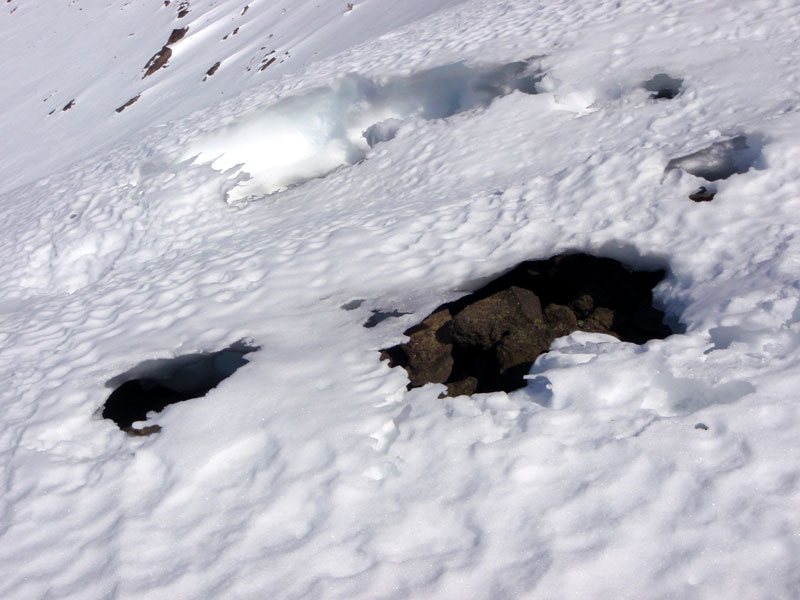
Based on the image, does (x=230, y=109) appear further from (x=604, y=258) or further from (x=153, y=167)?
(x=604, y=258)

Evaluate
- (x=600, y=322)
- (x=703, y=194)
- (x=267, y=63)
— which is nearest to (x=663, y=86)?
(x=703, y=194)

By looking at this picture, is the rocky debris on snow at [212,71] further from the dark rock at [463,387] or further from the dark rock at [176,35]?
the dark rock at [463,387]

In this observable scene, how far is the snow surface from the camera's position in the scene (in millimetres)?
2258

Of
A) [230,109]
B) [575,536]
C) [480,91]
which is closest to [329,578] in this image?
[575,536]

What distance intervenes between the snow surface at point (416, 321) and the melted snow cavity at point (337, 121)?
4 cm

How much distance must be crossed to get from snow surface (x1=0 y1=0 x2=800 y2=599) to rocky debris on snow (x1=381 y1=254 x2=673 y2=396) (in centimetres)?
13

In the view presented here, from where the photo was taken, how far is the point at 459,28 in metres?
7.78

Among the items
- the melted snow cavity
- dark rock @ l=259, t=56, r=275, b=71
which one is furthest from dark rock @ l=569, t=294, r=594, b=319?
dark rock @ l=259, t=56, r=275, b=71

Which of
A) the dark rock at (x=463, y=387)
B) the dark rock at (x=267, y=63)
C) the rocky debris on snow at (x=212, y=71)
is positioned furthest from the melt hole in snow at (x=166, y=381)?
the rocky debris on snow at (x=212, y=71)

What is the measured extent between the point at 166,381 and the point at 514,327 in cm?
223

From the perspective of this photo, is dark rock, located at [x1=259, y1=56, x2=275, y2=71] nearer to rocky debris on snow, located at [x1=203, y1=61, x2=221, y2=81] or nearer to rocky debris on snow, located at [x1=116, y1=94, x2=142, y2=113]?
rocky debris on snow, located at [x1=203, y1=61, x2=221, y2=81]

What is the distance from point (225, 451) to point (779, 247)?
291 cm

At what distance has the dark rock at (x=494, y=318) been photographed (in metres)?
3.30

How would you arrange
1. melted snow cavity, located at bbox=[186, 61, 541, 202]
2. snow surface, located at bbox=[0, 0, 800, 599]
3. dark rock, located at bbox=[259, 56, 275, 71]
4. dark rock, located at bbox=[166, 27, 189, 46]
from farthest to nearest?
dark rock, located at bbox=[166, 27, 189, 46]
dark rock, located at bbox=[259, 56, 275, 71]
melted snow cavity, located at bbox=[186, 61, 541, 202]
snow surface, located at bbox=[0, 0, 800, 599]
